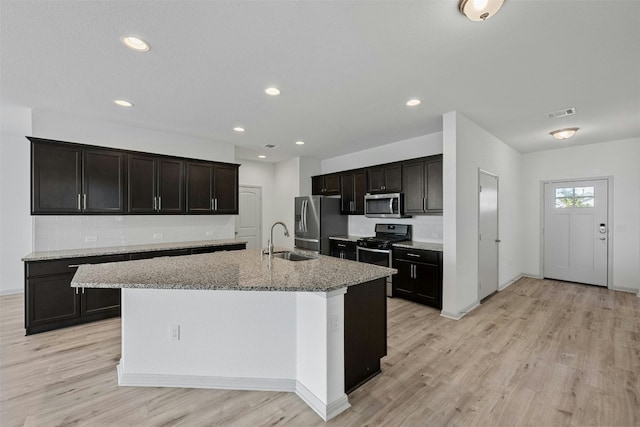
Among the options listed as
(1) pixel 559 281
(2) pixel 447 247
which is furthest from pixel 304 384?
(1) pixel 559 281

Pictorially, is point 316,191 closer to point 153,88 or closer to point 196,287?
point 153,88

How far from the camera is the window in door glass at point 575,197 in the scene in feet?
16.7

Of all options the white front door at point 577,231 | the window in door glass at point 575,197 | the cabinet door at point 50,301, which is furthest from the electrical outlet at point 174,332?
the window in door glass at point 575,197

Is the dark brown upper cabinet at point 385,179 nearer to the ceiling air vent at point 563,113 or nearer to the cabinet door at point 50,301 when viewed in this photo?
the ceiling air vent at point 563,113

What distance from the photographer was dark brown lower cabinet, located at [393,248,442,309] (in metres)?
3.82

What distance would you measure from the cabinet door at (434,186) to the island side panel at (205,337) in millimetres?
2915

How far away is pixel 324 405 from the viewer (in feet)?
6.11

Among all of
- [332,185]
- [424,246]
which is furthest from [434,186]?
[332,185]

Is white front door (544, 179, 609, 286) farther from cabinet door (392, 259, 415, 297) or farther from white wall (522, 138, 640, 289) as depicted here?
cabinet door (392, 259, 415, 297)

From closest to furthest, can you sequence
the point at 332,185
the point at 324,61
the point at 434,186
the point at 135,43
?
the point at 135,43 < the point at 324,61 < the point at 434,186 < the point at 332,185

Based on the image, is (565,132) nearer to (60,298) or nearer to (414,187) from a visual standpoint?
(414,187)

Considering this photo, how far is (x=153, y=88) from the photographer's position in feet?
9.25

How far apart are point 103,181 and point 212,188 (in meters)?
1.45

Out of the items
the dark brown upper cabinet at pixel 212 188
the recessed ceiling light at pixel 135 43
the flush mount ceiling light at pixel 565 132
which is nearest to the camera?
the recessed ceiling light at pixel 135 43
